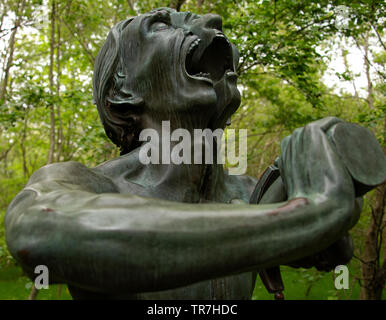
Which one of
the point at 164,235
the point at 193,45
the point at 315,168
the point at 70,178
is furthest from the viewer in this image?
the point at 193,45

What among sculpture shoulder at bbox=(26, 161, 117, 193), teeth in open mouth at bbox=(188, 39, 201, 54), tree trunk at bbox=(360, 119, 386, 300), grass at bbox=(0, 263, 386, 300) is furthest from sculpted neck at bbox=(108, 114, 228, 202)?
grass at bbox=(0, 263, 386, 300)

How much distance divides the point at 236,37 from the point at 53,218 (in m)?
5.77

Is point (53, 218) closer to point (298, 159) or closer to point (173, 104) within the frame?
point (298, 159)

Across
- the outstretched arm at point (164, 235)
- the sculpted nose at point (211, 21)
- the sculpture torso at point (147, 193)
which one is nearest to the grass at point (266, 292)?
the sculpture torso at point (147, 193)

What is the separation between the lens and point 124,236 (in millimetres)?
1005

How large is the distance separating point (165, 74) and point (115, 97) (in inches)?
10.4

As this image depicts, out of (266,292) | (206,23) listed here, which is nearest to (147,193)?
(206,23)

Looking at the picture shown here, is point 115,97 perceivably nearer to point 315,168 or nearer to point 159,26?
point 159,26

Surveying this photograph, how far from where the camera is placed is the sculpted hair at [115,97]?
1843 millimetres

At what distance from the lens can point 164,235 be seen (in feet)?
3.34

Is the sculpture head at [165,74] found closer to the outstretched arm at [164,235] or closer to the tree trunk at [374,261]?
the outstretched arm at [164,235]

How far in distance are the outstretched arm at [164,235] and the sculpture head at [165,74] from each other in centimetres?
70

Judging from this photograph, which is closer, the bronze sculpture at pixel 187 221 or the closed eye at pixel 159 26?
the bronze sculpture at pixel 187 221

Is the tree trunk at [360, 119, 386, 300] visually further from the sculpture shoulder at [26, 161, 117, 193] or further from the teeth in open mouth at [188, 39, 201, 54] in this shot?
the sculpture shoulder at [26, 161, 117, 193]
